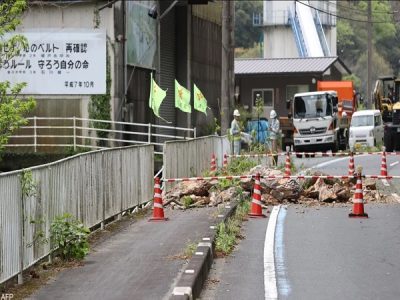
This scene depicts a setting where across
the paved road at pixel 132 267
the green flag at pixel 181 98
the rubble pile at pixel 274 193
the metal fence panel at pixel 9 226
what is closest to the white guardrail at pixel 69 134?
the green flag at pixel 181 98

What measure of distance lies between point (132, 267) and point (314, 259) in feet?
9.02

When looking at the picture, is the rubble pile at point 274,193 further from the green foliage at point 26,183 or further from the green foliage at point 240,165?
the green foliage at point 26,183

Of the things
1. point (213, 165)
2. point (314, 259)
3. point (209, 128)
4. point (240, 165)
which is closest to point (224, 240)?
point (314, 259)

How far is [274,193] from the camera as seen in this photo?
68.4 ft

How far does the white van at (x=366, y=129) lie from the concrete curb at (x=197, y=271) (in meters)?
31.3

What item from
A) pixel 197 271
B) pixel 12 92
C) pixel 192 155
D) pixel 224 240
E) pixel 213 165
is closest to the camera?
pixel 197 271

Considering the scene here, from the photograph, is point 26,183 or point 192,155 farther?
point 192,155

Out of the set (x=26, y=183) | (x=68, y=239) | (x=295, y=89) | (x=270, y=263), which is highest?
(x=295, y=89)

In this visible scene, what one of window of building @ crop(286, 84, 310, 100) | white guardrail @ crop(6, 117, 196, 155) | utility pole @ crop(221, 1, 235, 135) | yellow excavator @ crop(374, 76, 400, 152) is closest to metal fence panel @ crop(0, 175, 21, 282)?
utility pole @ crop(221, 1, 235, 135)

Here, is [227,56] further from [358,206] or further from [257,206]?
[358,206]

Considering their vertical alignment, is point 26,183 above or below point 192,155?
above

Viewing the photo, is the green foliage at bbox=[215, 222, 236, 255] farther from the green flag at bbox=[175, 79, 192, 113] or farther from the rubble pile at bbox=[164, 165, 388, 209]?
the green flag at bbox=[175, 79, 192, 113]

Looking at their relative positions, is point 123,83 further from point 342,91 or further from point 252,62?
point 252,62

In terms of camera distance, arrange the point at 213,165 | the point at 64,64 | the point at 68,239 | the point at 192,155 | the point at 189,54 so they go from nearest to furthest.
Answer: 1. the point at 68,239
2. the point at 192,155
3. the point at 213,165
4. the point at 64,64
5. the point at 189,54
